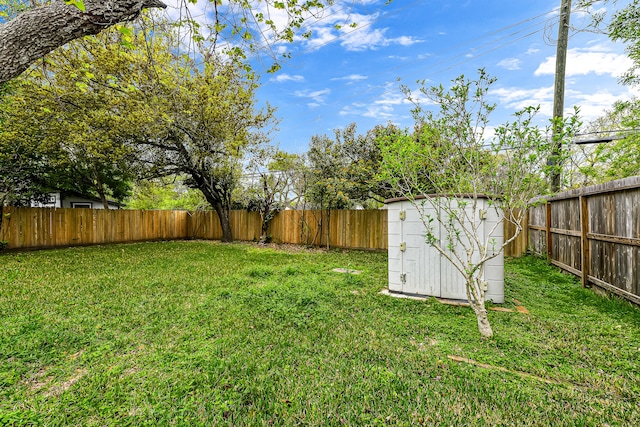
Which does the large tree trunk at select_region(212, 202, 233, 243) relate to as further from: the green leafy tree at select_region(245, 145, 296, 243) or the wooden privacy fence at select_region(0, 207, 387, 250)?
the green leafy tree at select_region(245, 145, 296, 243)

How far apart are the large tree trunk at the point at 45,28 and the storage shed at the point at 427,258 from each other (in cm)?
330

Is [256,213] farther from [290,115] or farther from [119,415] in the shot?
[119,415]

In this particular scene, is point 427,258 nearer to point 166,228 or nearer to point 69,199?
point 166,228

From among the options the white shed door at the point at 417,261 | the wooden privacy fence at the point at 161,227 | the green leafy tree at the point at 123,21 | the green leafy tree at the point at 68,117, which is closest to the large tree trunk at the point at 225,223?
the wooden privacy fence at the point at 161,227

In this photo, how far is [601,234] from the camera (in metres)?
3.63

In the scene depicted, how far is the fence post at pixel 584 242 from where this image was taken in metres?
3.96

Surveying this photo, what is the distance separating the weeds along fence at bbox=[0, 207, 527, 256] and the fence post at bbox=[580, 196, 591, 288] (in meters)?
3.02

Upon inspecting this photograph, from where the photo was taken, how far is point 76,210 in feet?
29.6

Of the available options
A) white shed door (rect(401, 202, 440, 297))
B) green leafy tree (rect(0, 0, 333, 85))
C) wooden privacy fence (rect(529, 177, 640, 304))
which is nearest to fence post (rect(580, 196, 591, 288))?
wooden privacy fence (rect(529, 177, 640, 304))

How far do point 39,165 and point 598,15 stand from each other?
13.9m

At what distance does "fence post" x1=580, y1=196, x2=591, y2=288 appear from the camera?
13.0 ft

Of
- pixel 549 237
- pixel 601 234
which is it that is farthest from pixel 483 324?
pixel 549 237

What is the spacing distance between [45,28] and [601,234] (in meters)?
5.83

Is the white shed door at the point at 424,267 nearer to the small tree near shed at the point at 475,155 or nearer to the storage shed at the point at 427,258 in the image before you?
the storage shed at the point at 427,258
